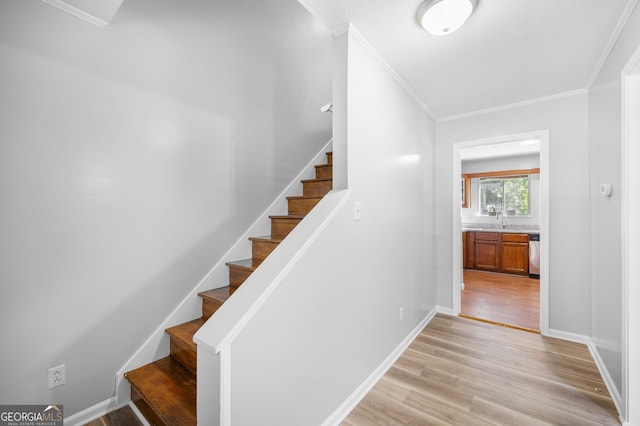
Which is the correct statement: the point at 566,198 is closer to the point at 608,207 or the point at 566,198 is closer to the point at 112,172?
the point at 608,207

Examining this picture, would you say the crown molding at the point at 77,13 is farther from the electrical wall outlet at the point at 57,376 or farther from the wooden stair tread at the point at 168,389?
the wooden stair tread at the point at 168,389

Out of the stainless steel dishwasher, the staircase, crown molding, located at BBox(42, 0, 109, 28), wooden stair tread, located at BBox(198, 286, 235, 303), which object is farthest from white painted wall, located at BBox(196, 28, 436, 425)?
the stainless steel dishwasher

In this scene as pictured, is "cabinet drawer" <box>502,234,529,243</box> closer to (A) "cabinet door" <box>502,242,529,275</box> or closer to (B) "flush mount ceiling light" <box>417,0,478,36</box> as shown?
(A) "cabinet door" <box>502,242,529,275</box>

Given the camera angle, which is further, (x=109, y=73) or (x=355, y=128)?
(x=355, y=128)

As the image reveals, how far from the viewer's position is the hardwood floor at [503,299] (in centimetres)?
325

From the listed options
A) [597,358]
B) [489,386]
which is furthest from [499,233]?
[489,386]

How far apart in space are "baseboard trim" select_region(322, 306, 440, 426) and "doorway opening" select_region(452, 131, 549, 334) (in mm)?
1096

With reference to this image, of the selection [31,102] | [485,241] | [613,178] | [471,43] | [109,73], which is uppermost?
[471,43]

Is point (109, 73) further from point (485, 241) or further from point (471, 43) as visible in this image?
point (485, 241)

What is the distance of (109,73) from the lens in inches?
66.7

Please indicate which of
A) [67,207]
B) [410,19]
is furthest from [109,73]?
[410,19]

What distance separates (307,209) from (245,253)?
69 cm

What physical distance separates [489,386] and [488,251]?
14.6 feet

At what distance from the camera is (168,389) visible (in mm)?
1626
